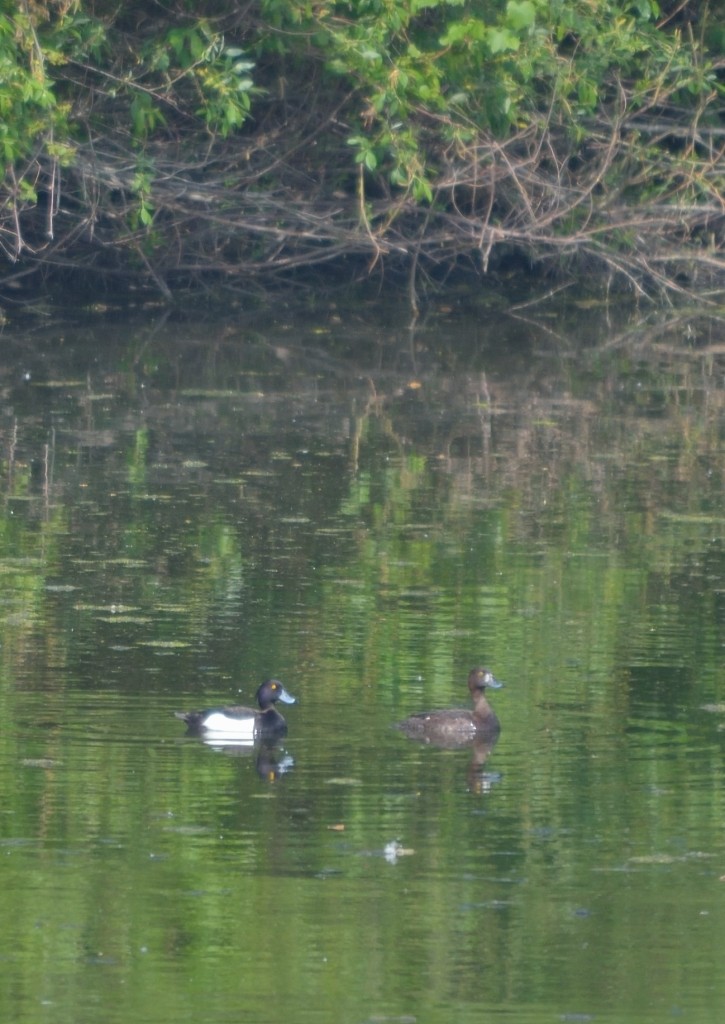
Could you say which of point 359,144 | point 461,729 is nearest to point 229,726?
point 461,729

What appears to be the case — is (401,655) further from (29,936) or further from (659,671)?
(29,936)

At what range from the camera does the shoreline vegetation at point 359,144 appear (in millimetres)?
15344

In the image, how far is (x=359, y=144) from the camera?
15555mm

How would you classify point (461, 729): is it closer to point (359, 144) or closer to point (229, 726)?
point (229, 726)

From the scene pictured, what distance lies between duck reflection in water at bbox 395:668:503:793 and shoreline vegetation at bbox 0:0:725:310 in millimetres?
7672

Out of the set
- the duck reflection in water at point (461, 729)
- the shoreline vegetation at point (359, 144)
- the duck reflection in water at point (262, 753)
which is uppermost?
the shoreline vegetation at point (359, 144)

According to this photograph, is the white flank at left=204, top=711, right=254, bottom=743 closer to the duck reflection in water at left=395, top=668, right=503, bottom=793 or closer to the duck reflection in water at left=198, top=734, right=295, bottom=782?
the duck reflection in water at left=198, top=734, right=295, bottom=782

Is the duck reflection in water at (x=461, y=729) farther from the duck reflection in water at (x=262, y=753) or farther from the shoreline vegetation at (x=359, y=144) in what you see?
the shoreline vegetation at (x=359, y=144)

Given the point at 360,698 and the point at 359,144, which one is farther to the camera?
the point at 359,144

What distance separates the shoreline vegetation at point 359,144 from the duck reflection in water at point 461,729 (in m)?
7.67

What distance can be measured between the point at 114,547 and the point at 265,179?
31.7 feet

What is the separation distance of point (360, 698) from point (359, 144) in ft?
27.9

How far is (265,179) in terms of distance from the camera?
63.3 feet

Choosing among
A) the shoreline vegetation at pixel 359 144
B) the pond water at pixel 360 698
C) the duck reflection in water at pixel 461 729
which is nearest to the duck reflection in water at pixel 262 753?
the pond water at pixel 360 698
